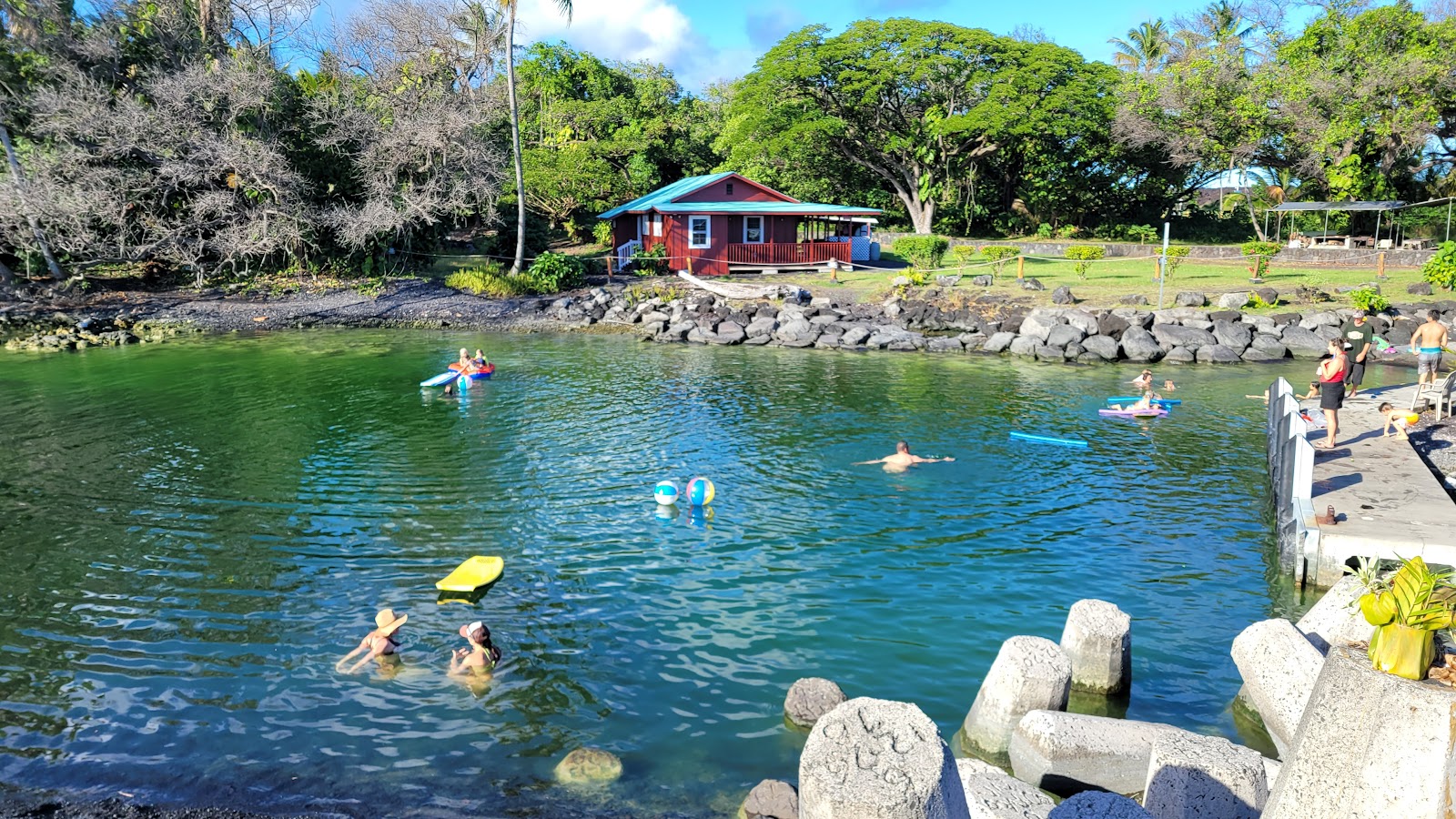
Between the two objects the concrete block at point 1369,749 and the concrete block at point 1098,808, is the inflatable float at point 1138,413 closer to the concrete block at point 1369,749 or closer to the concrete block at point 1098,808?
the concrete block at point 1098,808

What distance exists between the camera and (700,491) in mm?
14500

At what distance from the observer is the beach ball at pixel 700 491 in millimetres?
14492

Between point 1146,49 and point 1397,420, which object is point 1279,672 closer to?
point 1397,420

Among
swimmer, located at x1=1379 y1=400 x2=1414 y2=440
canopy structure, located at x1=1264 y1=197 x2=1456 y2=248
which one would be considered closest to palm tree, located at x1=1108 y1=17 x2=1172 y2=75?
canopy structure, located at x1=1264 y1=197 x2=1456 y2=248

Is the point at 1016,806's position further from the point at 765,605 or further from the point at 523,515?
the point at 523,515

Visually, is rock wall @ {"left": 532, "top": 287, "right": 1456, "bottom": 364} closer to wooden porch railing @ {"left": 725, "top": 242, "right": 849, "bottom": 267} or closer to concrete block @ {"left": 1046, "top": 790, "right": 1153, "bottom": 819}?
wooden porch railing @ {"left": 725, "top": 242, "right": 849, "bottom": 267}

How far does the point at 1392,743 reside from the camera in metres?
3.88

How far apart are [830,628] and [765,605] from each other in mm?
958

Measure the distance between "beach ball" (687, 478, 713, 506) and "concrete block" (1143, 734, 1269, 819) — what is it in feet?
28.4

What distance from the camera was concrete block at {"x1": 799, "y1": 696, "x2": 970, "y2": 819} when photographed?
4.11 metres

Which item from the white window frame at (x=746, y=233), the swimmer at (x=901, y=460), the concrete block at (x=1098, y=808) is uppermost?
the white window frame at (x=746, y=233)

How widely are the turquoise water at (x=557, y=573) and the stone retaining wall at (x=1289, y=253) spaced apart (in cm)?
2268

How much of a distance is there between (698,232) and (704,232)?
298mm

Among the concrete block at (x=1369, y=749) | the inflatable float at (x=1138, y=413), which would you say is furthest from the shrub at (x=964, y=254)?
the concrete block at (x=1369, y=749)
